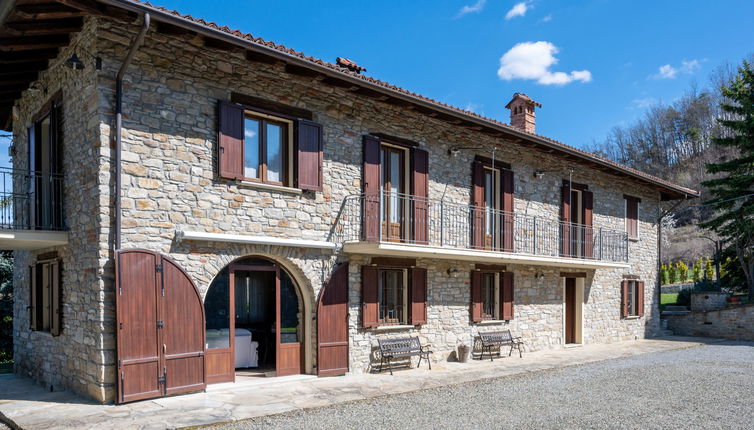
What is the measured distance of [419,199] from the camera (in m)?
11.3

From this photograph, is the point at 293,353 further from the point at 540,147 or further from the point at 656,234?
the point at 656,234

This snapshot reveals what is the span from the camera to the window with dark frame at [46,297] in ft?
28.7

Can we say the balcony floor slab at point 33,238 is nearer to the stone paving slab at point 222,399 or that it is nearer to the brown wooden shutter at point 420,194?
the stone paving slab at point 222,399

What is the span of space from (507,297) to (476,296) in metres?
1.14

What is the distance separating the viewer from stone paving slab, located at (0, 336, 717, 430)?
6.75 m

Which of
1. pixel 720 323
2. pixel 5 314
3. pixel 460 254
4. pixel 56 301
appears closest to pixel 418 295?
pixel 460 254

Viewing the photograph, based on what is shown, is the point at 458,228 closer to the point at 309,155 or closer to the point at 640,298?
the point at 309,155

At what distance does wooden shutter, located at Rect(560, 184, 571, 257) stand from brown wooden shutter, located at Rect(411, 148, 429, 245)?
17.0ft

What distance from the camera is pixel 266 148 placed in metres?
9.34

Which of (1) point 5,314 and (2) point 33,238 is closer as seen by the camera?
(2) point 33,238

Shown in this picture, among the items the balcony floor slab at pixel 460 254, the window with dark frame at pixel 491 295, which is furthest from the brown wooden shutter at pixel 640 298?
the window with dark frame at pixel 491 295

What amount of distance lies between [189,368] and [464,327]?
6.14 meters

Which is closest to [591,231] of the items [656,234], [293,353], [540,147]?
[540,147]

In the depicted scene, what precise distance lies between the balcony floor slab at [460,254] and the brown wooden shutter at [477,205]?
574 millimetres
